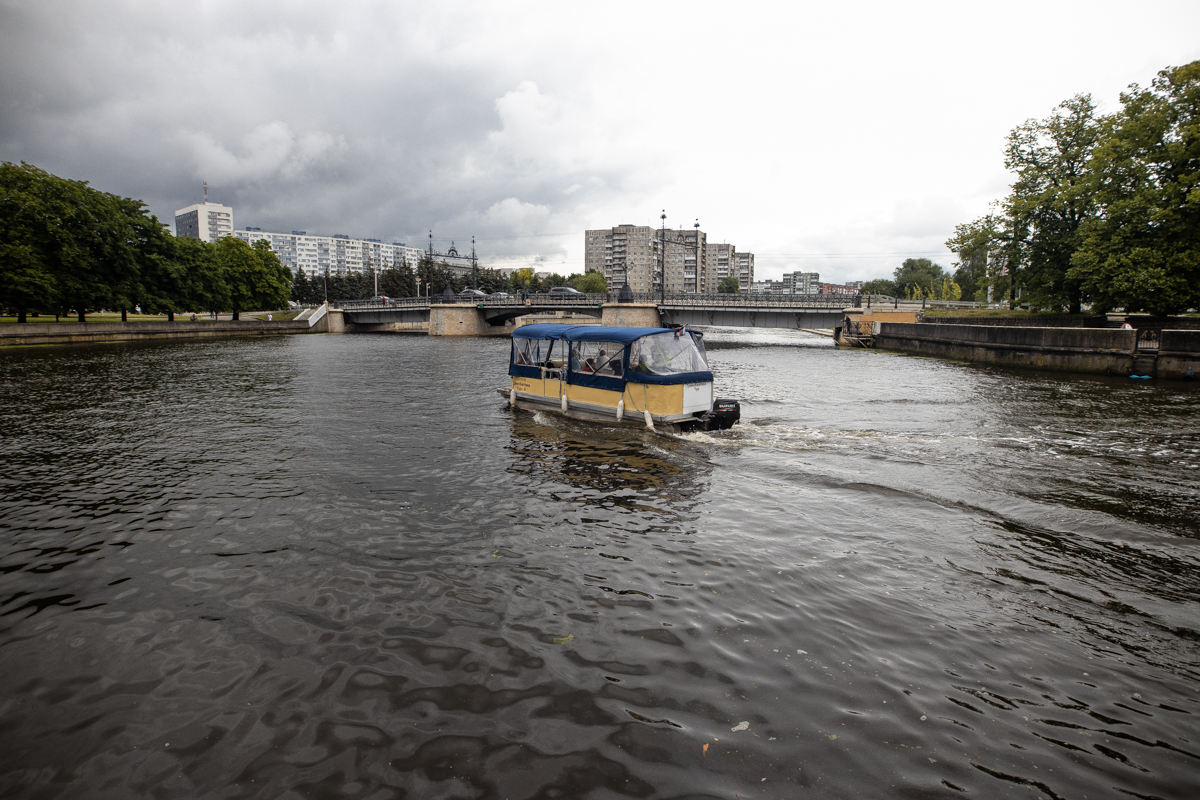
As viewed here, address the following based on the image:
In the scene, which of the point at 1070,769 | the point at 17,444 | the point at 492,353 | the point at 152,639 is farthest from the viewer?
the point at 492,353

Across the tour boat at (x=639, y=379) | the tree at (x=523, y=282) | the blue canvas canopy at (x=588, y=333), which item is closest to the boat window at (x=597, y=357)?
the tour boat at (x=639, y=379)

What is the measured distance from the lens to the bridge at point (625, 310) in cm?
6003

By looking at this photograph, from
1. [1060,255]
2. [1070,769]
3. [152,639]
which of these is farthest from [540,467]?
[1060,255]

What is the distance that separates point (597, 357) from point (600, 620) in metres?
12.0

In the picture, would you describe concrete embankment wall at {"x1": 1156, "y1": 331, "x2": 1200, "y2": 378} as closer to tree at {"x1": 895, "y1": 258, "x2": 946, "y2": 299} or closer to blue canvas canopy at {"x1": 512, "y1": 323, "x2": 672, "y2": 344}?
blue canvas canopy at {"x1": 512, "y1": 323, "x2": 672, "y2": 344}

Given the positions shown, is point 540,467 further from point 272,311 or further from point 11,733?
point 272,311

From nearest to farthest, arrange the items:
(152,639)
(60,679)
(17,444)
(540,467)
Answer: (60,679) < (152,639) < (540,467) < (17,444)

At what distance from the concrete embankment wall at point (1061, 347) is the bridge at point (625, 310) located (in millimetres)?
15914

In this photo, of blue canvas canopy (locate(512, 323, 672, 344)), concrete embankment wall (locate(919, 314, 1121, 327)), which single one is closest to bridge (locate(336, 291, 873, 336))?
concrete embankment wall (locate(919, 314, 1121, 327))

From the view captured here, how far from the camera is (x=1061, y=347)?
3253cm

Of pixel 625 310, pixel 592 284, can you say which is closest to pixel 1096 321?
pixel 625 310

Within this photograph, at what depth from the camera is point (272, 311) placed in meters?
94.1

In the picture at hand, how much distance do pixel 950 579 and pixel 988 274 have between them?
5618cm

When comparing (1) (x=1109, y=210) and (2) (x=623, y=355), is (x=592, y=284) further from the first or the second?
(2) (x=623, y=355)
